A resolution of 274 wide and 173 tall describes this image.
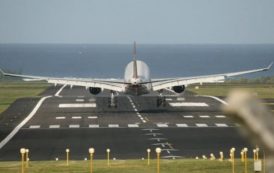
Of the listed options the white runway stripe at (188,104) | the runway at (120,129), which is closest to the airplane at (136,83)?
the runway at (120,129)

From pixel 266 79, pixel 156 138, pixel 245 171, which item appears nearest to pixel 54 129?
pixel 156 138

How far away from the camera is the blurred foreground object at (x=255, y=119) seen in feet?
9.86

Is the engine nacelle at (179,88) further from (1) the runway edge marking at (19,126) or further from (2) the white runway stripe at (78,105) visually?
(1) the runway edge marking at (19,126)

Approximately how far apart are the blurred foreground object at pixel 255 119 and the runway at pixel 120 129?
3906 cm

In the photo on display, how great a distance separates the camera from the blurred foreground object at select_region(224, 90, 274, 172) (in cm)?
300

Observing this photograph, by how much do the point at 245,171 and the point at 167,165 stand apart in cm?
538

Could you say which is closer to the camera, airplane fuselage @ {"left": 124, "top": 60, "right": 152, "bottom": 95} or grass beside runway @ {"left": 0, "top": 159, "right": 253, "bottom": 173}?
grass beside runway @ {"left": 0, "top": 159, "right": 253, "bottom": 173}

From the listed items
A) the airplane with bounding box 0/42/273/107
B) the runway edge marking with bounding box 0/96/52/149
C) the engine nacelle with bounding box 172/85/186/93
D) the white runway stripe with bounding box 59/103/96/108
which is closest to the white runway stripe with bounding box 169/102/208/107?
the airplane with bounding box 0/42/273/107

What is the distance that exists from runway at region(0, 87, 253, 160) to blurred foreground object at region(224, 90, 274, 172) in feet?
128

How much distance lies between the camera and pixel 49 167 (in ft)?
109

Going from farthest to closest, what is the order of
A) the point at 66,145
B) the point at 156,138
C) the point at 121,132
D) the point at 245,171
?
the point at 121,132
the point at 156,138
the point at 66,145
the point at 245,171

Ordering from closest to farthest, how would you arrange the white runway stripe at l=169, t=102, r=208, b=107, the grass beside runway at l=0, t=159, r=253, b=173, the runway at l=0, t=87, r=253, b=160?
the grass beside runway at l=0, t=159, r=253, b=173 → the runway at l=0, t=87, r=253, b=160 → the white runway stripe at l=169, t=102, r=208, b=107

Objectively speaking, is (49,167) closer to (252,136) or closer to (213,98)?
(252,136)

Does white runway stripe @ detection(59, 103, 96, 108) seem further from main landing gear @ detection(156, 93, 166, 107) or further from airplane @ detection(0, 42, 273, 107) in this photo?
main landing gear @ detection(156, 93, 166, 107)
